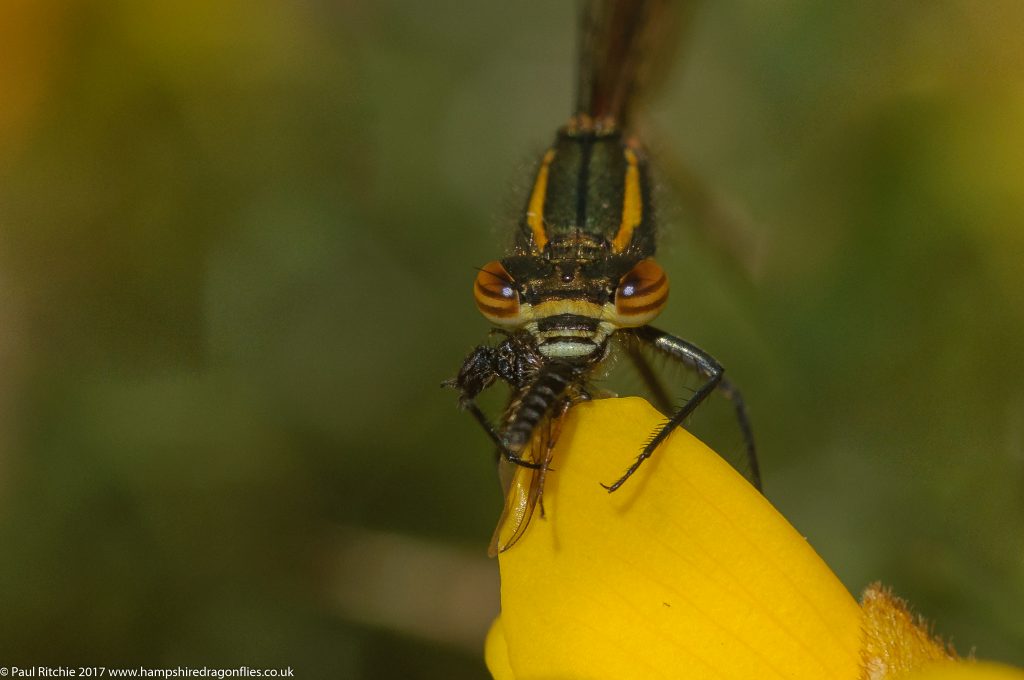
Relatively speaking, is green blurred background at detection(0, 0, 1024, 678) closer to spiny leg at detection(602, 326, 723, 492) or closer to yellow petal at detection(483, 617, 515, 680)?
spiny leg at detection(602, 326, 723, 492)

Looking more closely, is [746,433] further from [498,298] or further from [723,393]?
[498,298]

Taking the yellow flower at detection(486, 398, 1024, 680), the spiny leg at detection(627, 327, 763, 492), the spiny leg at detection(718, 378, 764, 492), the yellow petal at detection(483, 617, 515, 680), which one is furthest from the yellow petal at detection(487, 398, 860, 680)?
the spiny leg at detection(718, 378, 764, 492)

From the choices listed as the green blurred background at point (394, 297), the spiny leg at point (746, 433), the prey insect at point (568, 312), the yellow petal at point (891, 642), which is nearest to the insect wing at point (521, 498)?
the prey insect at point (568, 312)

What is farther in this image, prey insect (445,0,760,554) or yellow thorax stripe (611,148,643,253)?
yellow thorax stripe (611,148,643,253)

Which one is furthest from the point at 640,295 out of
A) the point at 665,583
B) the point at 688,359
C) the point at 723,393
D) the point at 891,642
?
Answer: the point at 891,642

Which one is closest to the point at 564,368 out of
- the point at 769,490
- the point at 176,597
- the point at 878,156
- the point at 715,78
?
the point at 769,490

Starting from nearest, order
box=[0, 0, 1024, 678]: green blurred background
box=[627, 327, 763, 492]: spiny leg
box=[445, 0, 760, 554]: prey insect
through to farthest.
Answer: box=[445, 0, 760, 554]: prey insect < box=[627, 327, 763, 492]: spiny leg < box=[0, 0, 1024, 678]: green blurred background

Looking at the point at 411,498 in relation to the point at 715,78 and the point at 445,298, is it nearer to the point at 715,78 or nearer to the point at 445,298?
the point at 445,298
